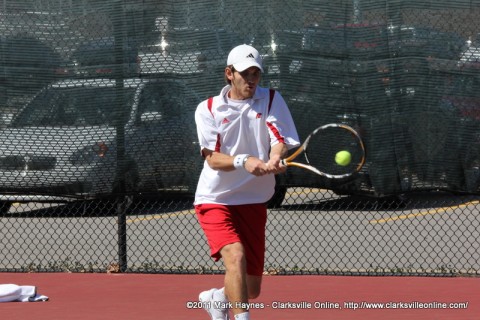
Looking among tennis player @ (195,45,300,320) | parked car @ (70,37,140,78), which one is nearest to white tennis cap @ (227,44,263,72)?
tennis player @ (195,45,300,320)

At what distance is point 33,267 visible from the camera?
950cm

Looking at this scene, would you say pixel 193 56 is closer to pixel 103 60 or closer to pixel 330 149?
pixel 103 60

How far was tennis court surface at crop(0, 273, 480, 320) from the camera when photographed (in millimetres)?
7629

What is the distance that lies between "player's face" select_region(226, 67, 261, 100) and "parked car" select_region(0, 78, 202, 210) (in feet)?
8.80

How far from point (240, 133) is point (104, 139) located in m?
2.98

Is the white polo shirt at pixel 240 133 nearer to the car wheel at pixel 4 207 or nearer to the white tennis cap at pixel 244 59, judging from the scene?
the white tennis cap at pixel 244 59

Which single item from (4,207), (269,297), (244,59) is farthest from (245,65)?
(4,207)

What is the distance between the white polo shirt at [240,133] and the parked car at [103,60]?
9.03 feet

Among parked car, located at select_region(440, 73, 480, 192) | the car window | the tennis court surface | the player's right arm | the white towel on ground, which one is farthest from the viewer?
the car window

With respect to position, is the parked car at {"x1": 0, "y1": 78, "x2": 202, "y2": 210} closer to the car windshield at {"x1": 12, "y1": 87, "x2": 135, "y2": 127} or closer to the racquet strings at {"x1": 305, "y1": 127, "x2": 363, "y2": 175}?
the car windshield at {"x1": 12, "y1": 87, "x2": 135, "y2": 127}

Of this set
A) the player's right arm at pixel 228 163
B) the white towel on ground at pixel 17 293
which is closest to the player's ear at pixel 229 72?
the player's right arm at pixel 228 163

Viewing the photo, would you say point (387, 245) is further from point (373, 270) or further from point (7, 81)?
point (7, 81)

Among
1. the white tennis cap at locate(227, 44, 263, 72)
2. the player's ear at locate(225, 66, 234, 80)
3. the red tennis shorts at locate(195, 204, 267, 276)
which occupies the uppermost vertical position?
the white tennis cap at locate(227, 44, 263, 72)

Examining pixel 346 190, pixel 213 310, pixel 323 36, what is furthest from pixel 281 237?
pixel 213 310
